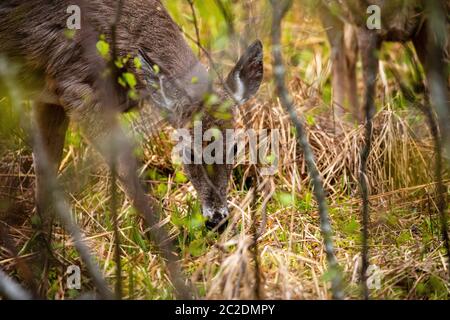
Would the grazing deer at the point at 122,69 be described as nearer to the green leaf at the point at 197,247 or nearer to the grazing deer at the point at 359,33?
the green leaf at the point at 197,247

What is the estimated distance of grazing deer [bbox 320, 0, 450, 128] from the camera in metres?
7.56

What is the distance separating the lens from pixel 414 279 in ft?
18.2

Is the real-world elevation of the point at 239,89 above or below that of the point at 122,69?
below

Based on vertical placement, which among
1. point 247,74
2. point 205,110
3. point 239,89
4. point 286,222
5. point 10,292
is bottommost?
point 10,292

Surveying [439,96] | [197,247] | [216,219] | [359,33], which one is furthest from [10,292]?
[359,33]

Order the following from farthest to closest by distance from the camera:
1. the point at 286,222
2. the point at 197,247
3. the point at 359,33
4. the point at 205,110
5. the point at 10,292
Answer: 1. the point at 359,33
2. the point at 286,222
3. the point at 205,110
4. the point at 197,247
5. the point at 10,292

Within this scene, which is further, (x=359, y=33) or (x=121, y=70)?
(x=359, y=33)

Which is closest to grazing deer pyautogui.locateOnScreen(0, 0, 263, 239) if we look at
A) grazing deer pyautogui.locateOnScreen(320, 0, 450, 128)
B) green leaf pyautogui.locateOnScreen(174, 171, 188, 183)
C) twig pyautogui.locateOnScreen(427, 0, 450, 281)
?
green leaf pyautogui.locateOnScreen(174, 171, 188, 183)

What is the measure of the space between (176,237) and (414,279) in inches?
73.8

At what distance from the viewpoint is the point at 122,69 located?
6.30 m

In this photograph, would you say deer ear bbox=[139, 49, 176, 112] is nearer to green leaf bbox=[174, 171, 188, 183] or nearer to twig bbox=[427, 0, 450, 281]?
green leaf bbox=[174, 171, 188, 183]

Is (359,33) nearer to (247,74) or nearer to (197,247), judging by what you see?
(247,74)

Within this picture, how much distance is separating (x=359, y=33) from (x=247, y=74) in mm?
2100
